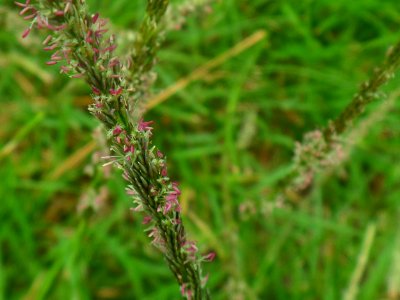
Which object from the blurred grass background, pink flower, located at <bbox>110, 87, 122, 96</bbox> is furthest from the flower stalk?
the blurred grass background

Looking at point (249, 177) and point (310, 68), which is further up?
point (310, 68)

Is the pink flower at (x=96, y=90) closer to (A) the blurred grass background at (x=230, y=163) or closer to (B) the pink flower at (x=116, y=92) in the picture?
(B) the pink flower at (x=116, y=92)

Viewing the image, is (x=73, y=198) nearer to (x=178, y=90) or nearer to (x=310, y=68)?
(x=178, y=90)

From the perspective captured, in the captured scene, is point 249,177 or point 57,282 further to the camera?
point 249,177

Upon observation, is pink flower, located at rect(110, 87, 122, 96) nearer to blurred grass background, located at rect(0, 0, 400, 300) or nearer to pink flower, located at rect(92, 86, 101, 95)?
pink flower, located at rect(92, 86, 101, 95)

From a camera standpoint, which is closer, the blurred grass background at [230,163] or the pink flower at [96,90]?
the pink flower at [96,90]

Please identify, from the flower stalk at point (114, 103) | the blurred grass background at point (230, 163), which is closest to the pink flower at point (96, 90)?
the flower stalk at point (114, 103)

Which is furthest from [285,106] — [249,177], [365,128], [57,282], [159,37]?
[159,37]
